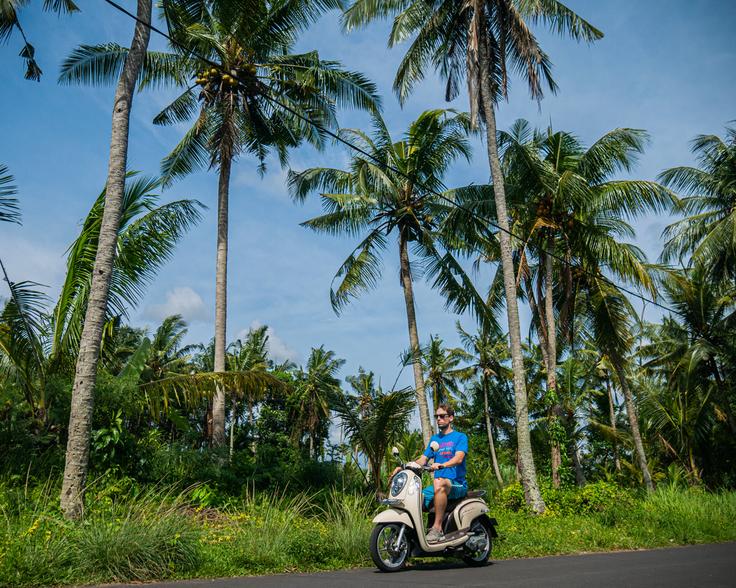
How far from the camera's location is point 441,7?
55.0ft

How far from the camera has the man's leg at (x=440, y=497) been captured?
7043 mm

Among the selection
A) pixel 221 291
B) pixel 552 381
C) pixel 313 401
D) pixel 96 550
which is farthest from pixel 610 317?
pixel 313 401

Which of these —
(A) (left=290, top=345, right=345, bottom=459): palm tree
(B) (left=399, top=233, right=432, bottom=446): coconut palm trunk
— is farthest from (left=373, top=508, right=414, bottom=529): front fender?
(A) (left=290, top=345, right=345, bottom=459): palm tree

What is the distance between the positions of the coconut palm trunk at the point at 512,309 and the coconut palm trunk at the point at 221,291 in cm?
691

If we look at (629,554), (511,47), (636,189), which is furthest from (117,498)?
(636,189)

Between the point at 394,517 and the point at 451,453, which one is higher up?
the point at 451,453

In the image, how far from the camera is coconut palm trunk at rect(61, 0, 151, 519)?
8180mm

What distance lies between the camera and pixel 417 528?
22.1 ft

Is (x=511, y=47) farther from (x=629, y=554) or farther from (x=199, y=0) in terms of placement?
(x=629, y=554)

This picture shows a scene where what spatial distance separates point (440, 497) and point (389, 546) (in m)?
0.84

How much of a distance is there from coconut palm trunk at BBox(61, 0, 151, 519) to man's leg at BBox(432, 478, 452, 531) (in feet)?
14.9

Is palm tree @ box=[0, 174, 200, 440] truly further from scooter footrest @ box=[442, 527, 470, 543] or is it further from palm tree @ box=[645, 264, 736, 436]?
palm tree @ box=[645, 264, 736, 436]

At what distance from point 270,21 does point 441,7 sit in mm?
4672

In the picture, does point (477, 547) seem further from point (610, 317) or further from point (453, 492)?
point (610, 317)
